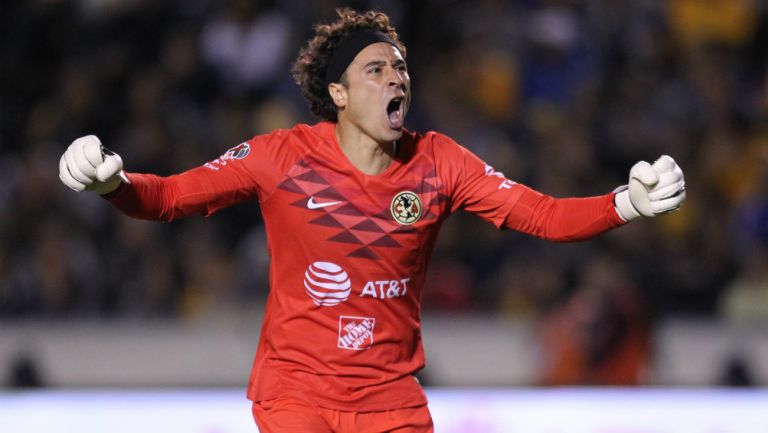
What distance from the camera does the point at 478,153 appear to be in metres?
8.58

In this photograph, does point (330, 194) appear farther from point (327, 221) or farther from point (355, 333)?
point (355, 333)

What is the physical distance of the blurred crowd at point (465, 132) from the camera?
7938 mm

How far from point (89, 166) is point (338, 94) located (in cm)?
104

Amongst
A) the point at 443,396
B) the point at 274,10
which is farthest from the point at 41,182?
the point at 443,396

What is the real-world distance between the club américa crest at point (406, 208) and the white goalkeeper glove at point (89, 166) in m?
0.97

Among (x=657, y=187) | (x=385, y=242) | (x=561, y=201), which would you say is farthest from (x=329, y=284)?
(x=657, y=187)

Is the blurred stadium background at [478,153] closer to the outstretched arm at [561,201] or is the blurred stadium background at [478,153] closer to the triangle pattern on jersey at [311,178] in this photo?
the outstretched arm at [561,201]

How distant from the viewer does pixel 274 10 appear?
367 inches

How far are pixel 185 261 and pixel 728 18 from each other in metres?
4.50

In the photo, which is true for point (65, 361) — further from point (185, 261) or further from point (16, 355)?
point (185, 261)

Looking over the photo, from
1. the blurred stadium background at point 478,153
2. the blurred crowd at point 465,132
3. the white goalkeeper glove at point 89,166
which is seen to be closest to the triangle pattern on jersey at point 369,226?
the white goalkeeper glove at point 89,166

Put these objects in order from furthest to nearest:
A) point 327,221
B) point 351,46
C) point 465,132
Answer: point 465,132
point 351,46
point 327,221

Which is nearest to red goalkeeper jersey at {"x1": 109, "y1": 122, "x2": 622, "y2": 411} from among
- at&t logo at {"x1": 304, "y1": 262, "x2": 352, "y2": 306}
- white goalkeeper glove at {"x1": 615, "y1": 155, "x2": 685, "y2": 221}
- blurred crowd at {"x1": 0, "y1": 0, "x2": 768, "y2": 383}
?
at&t logo at {"x1": 304, "y1": 262, "x2": 352, "y2": 306}

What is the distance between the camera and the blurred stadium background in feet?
25.1
